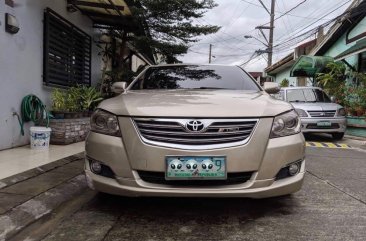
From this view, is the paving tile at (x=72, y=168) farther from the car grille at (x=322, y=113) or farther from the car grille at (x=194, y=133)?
→ the car grille at (x=322, y=113)

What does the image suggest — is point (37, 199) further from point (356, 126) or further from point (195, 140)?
point (356, 126)

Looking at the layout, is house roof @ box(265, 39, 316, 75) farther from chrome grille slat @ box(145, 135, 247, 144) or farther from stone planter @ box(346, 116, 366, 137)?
chrome grille slat @ box(145, 135, 247, 144)

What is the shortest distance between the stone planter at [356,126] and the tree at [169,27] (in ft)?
16.6

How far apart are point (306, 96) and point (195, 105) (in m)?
9.19

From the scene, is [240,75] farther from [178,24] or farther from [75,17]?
[178,24]

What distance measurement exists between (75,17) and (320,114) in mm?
6595

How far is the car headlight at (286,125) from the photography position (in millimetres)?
3486

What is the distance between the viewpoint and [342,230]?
133 inches

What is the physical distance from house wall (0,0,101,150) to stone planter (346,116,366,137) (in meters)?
8.80

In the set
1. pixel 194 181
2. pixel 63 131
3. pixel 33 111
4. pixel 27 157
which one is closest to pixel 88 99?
pixel 63 131

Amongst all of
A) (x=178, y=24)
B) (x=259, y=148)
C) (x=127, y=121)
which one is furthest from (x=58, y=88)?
(x=259, y=148)

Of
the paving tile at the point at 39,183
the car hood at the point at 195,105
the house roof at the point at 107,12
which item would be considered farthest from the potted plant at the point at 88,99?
the car hood at the point at 195,105

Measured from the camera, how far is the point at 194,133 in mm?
3305

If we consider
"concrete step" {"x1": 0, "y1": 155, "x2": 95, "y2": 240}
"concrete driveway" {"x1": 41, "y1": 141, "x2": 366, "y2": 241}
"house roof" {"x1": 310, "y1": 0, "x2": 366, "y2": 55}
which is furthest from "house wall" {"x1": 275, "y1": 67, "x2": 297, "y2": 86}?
"concrete step" {"x1": 0, "y1": 155, "x2": 95, "y2": 240}
